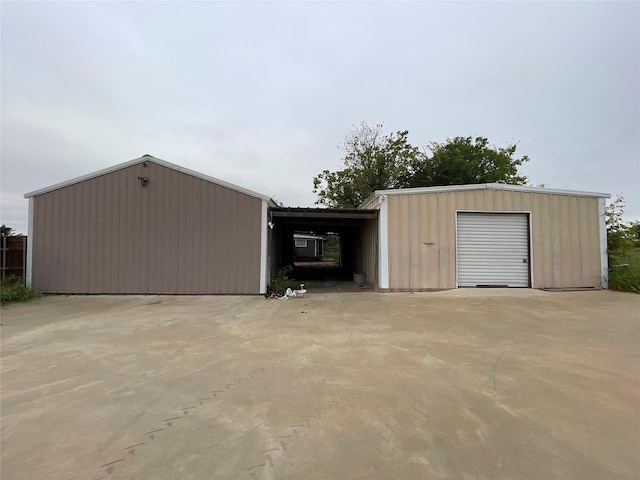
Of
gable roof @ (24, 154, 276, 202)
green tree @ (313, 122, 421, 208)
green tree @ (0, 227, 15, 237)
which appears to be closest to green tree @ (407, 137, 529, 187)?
green tree @ (313, 122, 421, 208)

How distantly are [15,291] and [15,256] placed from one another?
171 centimetres

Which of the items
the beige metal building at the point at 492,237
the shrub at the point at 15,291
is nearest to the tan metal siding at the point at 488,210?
the beige metal building at the point at 492,237

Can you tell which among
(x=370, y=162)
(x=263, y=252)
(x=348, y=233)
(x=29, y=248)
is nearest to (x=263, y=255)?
(x=263, y=252)

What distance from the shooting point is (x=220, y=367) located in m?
2.99

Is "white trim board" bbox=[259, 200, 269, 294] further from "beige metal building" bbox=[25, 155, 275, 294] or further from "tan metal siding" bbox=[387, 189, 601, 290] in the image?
"tan metal siding" bbox=[387, 189, 601, 290]

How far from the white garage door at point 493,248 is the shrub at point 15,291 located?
11226 millimetres

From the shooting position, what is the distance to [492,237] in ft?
27.9

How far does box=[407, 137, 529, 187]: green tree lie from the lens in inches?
744

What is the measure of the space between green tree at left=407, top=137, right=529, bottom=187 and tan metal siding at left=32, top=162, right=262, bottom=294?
48.8ft

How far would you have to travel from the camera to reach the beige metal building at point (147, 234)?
7.83 metres

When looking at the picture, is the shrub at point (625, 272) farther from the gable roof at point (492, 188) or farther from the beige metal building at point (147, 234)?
the beige metal building at point (147, 234)

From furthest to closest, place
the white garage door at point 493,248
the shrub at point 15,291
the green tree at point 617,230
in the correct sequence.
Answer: the green tree at point 617,230
the white garage door at point 493,248
the shrub at point 15,291

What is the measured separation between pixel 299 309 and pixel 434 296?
12.0 ft

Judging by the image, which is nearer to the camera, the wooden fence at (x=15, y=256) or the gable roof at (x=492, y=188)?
the wooden fence at (x=15, y=256)
